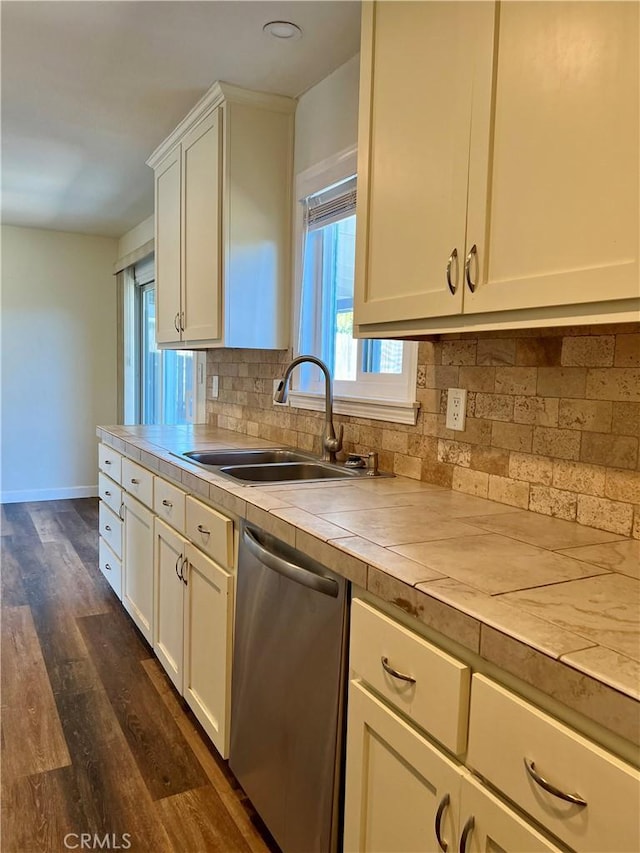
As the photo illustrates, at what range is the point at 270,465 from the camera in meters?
2.17

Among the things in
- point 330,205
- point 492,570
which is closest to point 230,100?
point 330,205

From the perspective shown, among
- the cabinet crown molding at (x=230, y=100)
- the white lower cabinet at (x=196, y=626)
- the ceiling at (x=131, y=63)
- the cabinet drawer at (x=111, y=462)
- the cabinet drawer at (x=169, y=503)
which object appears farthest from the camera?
the cabinet drawer at (x=111, y=462)

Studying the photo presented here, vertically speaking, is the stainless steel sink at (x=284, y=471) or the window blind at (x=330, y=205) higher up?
the window blind at (x=330, y=205)

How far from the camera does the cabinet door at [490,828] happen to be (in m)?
0.77

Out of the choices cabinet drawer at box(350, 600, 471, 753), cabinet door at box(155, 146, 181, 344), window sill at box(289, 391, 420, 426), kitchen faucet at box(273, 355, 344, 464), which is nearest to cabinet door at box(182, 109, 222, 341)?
cabinet door at box(155, 146, 181, 344)

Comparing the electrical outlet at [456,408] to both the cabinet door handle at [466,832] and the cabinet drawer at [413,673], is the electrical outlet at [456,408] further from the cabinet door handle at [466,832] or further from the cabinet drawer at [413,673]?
the cabinet door handle at [466,832]

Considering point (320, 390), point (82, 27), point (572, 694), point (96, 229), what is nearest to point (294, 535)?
point (572, 694)

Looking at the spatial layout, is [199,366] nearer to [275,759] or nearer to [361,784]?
[275,759]

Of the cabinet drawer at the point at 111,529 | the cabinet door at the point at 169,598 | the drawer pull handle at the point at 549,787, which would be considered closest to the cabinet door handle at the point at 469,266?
the drawer pull handle at the point at 549,787

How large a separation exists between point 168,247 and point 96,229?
2.44 metres

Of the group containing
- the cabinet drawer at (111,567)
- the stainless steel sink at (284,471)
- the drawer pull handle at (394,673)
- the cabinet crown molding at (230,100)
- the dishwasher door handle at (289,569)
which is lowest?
the cabinet drawer at (111,567)

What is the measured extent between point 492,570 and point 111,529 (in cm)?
247

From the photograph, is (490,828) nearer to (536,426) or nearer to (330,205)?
(536,426)

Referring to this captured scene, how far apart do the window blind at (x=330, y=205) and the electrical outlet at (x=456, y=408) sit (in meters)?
0.93
